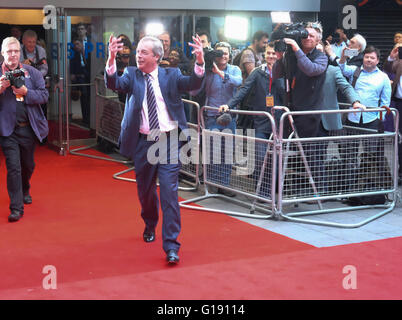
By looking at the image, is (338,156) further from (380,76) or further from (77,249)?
(77,249)

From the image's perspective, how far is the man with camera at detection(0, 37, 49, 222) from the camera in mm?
6844

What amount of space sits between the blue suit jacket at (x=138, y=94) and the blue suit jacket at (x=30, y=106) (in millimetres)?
1717

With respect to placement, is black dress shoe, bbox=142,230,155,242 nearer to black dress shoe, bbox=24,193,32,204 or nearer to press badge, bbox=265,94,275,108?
black dress shoe, bbox=24,193,32,204

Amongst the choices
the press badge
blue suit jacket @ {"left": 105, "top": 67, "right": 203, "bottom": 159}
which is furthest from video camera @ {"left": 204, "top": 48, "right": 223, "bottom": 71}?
blue suit jacket @ {"left": 105, "top": 67, "right": 203, "bottom": 159}

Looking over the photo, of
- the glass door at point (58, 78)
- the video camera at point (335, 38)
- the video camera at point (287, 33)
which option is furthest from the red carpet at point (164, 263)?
the video camera at point (335, 38)

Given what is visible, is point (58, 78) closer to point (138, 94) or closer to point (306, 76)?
point (306, 76)

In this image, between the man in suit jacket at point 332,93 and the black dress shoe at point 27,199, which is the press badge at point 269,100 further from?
the black dress shoe at point 27,199

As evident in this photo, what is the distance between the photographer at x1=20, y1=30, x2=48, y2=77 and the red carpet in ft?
12.4

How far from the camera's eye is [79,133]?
12133 millimetres

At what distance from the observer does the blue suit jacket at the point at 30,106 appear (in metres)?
6.86

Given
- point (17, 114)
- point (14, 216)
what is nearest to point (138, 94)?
point (17, 114)

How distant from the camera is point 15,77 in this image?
6773mm

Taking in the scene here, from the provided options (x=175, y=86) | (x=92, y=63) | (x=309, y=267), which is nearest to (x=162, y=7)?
(x=92, y=63)

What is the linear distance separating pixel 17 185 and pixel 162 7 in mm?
6026
